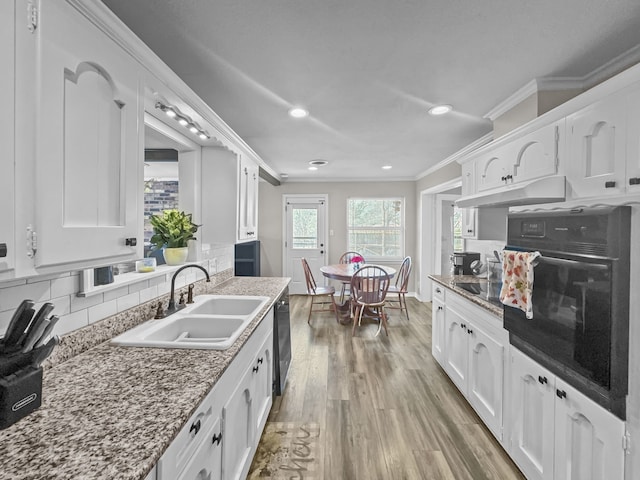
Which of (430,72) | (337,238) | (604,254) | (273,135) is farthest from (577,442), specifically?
(337,238)

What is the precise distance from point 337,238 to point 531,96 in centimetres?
423

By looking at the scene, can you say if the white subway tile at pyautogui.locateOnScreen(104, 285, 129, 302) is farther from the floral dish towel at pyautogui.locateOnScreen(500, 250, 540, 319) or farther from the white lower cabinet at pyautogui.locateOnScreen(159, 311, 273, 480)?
the floral dish towel at pyautogui.locateOnScreen(500, 250, 540, 319)

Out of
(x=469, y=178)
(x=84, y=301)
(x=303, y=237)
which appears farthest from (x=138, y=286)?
(x=303, y=237)

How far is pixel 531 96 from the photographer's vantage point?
2.07 meters

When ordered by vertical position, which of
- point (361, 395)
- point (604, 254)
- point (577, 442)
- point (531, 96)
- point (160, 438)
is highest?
point (531, 96)

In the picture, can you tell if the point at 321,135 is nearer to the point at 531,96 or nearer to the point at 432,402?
the point at 531,96

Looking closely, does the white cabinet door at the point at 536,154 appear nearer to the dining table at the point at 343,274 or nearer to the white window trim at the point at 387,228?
the dining table at the point at 343,274

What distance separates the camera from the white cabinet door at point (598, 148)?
1306 mm

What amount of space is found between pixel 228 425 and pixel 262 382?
690 millimetres

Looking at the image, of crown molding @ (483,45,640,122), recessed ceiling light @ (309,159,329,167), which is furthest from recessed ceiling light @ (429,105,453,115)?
recessed ceiling light @ (309,159,329,167)

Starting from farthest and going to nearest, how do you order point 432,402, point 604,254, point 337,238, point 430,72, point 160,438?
1. point 337,238
2. point 432,402
3. point 430,72
4. point 604,254
5. point 160,438

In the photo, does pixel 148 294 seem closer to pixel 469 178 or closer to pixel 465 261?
pixel 469 178

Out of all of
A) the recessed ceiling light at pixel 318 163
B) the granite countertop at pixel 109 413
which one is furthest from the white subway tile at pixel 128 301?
the recessed ceiling light at pixel 318 163

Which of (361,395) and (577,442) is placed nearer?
(577,442)
